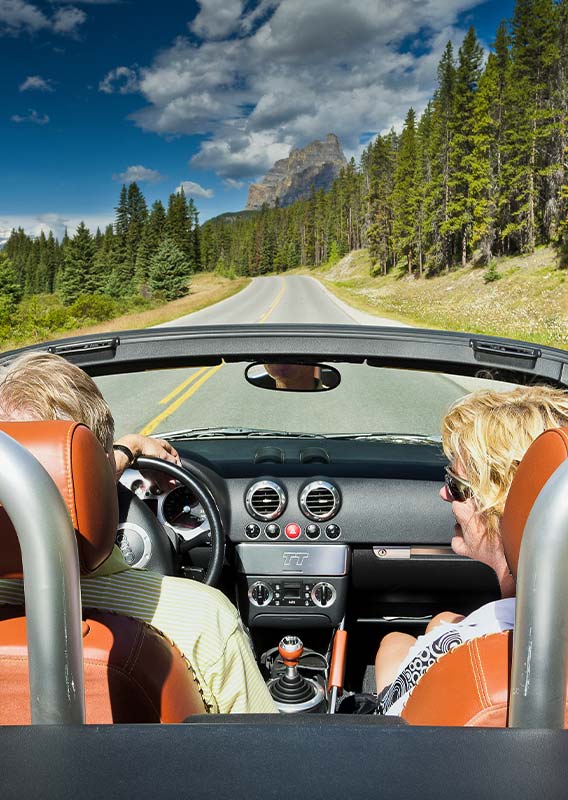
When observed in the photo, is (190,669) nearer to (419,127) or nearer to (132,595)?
(132,595)

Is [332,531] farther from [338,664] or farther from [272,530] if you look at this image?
[338,664]

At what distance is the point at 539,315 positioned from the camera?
3353 cm

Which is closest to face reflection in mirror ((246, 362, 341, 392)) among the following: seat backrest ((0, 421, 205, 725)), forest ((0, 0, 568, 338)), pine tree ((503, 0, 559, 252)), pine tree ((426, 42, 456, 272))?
seat backrest ((0, 421, 205, 725))

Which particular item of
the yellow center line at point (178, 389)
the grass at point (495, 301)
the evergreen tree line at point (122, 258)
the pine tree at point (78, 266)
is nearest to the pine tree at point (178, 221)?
the evergreen tree line at point (122, 258)

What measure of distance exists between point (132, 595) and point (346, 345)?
4.62 feet

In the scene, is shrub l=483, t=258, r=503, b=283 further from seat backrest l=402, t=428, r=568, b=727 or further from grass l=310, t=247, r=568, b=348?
seat backrest l=402, t=428, r=568, b=727

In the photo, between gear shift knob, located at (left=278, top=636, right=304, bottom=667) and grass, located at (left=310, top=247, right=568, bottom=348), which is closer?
gear shift knob, located at (left=278, top=636, right=304, bottom=667)

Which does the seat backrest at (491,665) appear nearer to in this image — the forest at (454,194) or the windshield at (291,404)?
the windshield at (291,404)

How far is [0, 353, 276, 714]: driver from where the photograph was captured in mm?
1616

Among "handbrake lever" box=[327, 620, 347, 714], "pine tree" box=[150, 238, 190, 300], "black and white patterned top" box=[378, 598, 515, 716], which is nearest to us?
"black and white patterned top" box=[378, 598, 515, 716]

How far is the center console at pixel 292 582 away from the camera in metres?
3.71

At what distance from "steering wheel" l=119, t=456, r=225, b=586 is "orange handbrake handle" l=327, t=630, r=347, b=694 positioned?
0.80 meters

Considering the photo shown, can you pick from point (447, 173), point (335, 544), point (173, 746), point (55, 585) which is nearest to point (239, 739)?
point (173, 746)

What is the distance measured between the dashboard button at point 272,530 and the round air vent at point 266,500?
51 millimetres
